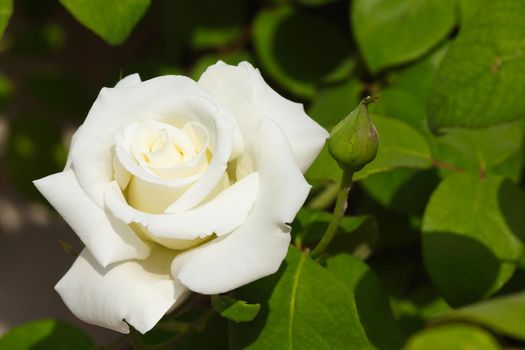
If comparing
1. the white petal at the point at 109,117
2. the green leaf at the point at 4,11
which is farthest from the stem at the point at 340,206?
the green leaf at the point at 4,11

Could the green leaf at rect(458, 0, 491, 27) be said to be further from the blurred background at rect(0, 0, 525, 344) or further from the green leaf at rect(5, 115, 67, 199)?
the green leaf at rect(5, 115, 67, 199)

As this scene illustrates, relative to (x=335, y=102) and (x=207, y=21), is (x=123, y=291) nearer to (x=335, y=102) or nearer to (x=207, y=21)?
(x=335, y=102)

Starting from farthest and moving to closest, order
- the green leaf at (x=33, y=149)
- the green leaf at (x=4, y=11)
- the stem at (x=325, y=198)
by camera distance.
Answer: the green leaf at (x=33, y=149) < the stem at (x=325, y=198) < the green leaf at (x=4, y=11)

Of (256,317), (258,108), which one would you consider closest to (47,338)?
(256,317)

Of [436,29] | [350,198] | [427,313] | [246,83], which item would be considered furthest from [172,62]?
[246,83]

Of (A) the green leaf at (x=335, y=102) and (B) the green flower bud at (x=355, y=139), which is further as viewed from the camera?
(A) the green leaf at (x=335, y=102)

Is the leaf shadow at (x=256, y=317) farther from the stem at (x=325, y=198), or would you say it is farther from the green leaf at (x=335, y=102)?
the green leaf at (x=335, y=102)

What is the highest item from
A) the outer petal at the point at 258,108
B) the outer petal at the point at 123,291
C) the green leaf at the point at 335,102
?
the outer petal at the point at 258,108

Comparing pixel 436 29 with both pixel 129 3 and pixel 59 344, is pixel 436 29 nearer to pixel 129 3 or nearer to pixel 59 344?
pixel 129 3
